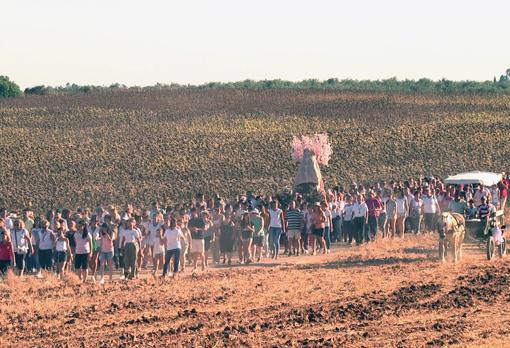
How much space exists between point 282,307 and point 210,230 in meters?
8.36

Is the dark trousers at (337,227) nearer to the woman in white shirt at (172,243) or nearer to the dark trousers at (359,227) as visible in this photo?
the dark trousers at (359,227)

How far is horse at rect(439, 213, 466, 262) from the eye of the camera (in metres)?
30.9

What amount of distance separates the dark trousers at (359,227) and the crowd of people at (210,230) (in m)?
0.03

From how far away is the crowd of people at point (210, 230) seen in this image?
29.8m

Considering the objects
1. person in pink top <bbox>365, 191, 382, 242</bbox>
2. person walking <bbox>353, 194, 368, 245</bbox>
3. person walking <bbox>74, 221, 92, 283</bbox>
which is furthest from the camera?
person in pink top <bbox>365, 191, 382, 242</bbox>

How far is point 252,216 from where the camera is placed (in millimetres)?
32688

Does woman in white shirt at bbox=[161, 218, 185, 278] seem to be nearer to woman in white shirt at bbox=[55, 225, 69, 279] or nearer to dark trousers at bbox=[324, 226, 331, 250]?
woman in white shirt at bbox=[55, 225, 69, 279]

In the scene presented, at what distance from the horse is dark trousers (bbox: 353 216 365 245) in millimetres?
4373

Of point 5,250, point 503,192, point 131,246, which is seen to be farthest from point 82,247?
point 503,192

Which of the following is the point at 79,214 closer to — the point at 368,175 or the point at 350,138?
Answer: the point at 368,175

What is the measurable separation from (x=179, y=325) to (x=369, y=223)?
48.6 feet

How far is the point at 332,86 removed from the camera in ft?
362

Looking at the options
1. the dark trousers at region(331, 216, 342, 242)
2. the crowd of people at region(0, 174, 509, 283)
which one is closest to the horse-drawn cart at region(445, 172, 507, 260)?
the crowd of people at region(0, 174, 509, 283)

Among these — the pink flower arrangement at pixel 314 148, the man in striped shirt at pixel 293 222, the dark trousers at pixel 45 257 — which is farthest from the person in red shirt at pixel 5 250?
the pink flower arrangement at pixel 314 148
